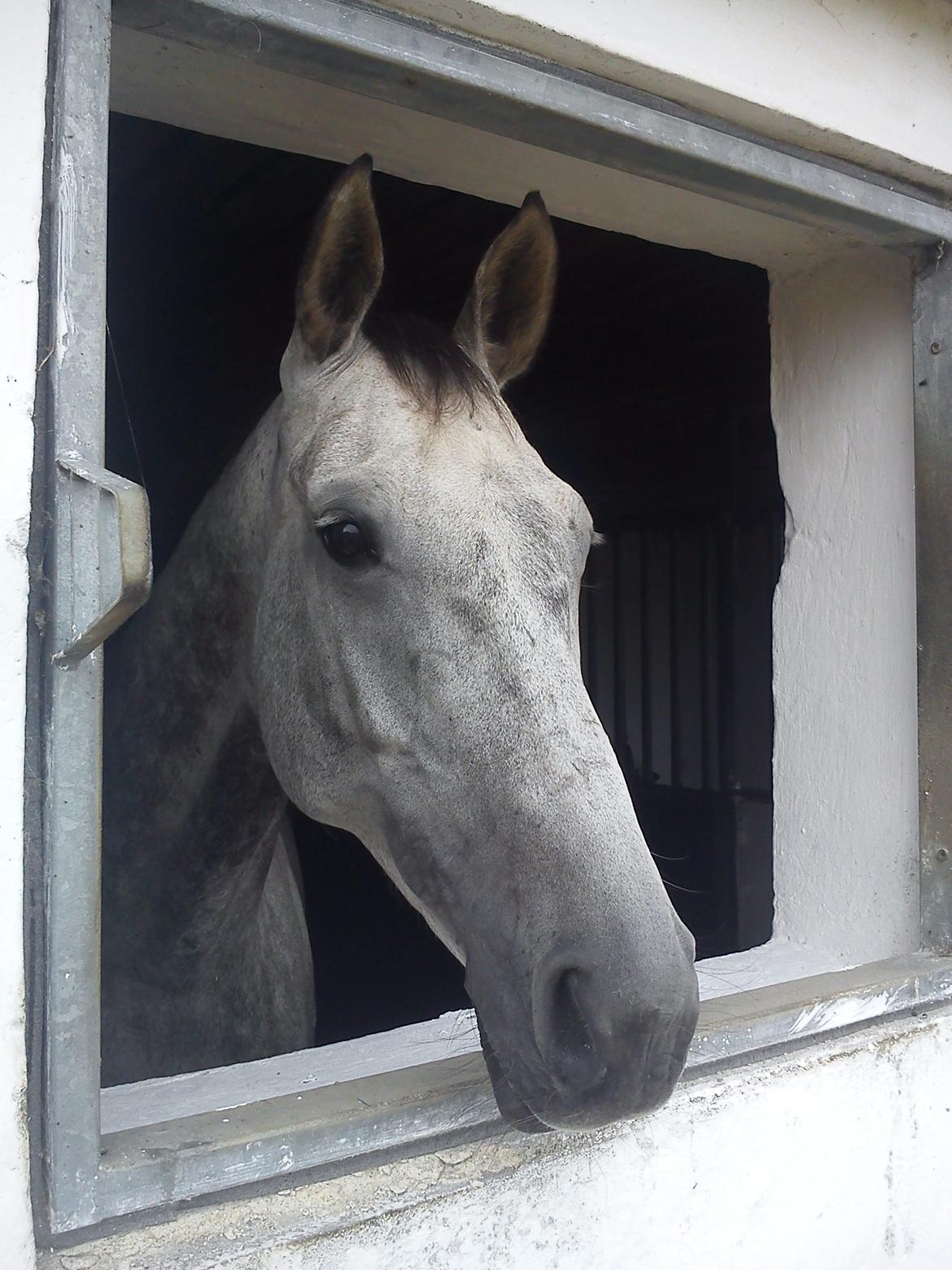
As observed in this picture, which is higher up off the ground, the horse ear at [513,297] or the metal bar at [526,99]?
the metal bar at [526,99]

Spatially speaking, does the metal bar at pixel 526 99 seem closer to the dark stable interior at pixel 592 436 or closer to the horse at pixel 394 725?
the horse at pixel 394 725

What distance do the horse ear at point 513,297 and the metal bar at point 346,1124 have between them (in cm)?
112

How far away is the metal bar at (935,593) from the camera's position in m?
1.76

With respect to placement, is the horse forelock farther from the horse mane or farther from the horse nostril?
the horse nostril

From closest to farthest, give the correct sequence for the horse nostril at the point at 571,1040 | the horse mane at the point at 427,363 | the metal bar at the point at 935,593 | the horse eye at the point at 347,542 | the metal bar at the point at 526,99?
the horse nostril at the point at 571,1040 → the metal bar at the point at 526,99 → the horse eye at the point at 347,542 → the horse mane at the point at 427,363 → the metal bar at the point at 935,593

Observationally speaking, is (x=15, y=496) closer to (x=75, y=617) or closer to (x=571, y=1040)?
(x=75, y=617)

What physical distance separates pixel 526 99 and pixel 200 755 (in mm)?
1127

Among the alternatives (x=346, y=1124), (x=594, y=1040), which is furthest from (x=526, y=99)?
(x=346, y=1124)

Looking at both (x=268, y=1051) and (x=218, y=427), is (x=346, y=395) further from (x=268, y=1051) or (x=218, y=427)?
(x=218, y=427)

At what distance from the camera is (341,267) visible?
1.36 meters

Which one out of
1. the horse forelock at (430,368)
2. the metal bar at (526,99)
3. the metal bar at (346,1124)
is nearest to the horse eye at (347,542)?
the horse forelock at (430,368)

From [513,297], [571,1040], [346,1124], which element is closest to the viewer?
Result: [571,1040]

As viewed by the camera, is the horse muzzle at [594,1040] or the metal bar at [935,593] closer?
the horse muzzle at [594,1040]

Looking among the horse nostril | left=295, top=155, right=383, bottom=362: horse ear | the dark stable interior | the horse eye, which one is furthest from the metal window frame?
the dark stable interior
